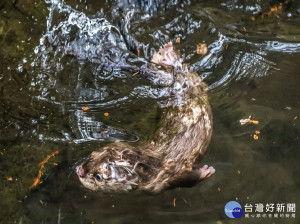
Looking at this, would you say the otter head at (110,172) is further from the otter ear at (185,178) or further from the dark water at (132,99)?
the dark water at (132,99)

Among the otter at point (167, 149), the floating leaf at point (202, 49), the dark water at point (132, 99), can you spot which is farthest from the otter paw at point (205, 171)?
the floating leaf at point (202, 49)

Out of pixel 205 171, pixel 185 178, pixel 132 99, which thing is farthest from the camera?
pixel 132 99

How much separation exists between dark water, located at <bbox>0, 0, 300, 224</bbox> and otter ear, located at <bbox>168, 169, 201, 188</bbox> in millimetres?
578

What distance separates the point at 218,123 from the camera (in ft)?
13.6

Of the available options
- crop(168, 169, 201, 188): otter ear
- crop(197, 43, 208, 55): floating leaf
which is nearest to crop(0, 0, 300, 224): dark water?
crop(197, 43, 208, 55): floating leaf

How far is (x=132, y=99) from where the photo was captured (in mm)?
4004

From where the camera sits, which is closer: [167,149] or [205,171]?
[167,149]

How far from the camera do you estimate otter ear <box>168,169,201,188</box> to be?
3518 millimetres

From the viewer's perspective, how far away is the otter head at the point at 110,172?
10.4ft

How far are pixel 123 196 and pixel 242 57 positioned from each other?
2.28m

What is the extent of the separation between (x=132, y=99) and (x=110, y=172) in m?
1.14

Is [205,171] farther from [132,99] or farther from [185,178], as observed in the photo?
[132,99]

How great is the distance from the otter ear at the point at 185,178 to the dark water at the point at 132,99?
1.90 ft

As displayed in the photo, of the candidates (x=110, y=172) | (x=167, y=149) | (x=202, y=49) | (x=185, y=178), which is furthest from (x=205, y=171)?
(x=202, y=49)
